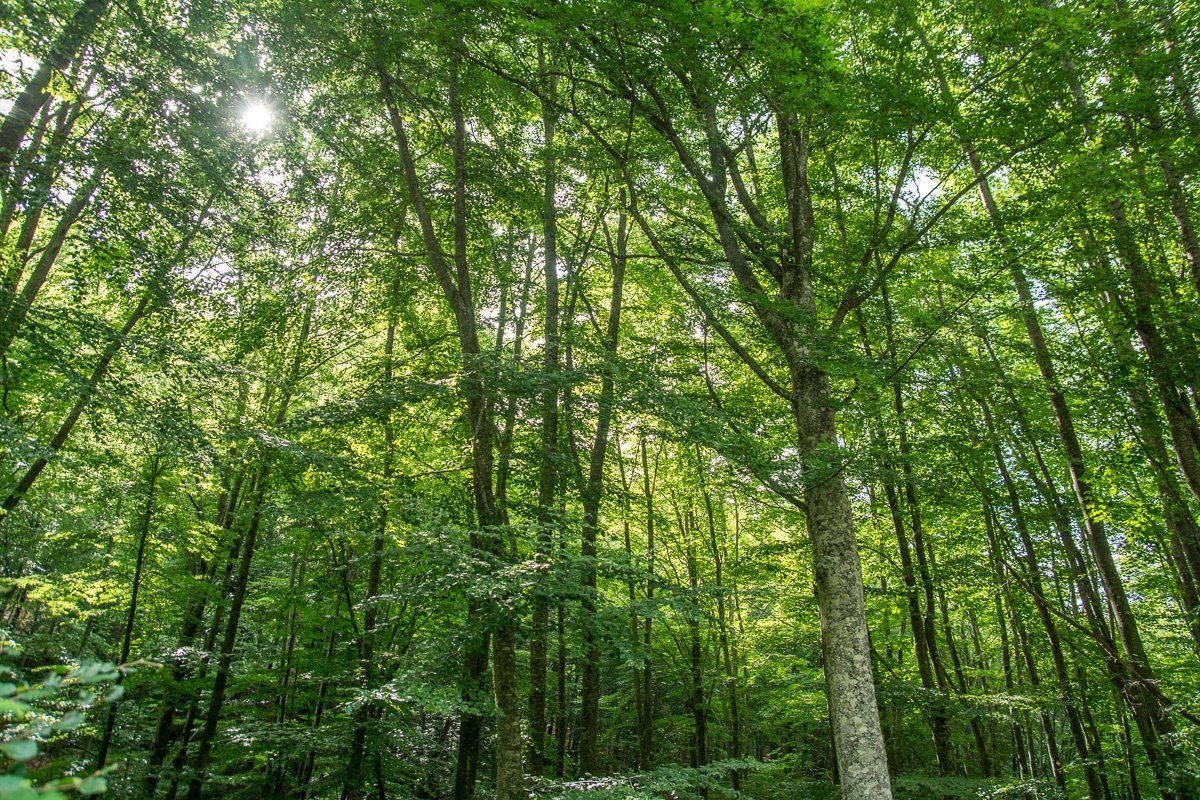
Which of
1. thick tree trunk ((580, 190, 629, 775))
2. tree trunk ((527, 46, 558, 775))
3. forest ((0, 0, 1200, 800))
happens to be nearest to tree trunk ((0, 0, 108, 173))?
forest ((0, 0, 1200, 800))

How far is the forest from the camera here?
531 centimetres

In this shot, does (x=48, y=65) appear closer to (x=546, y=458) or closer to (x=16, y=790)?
(x=546, y=458)

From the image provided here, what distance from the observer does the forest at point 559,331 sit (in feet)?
17.4

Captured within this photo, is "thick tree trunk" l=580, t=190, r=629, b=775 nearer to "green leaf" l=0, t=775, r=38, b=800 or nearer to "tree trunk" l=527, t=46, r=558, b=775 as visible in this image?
"tree trunk" l=527, t=46, r=558, b=775

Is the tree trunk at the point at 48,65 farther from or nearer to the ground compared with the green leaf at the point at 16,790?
farther from the ground

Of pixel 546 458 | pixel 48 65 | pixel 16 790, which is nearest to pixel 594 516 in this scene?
pixel 546 458

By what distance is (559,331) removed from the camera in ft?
27.4

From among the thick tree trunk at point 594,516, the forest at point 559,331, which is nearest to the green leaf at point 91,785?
the forest at point 559,331

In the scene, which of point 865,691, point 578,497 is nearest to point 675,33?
point 578,497

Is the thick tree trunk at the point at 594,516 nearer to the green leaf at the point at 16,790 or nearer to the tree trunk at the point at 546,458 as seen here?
the tree trunk at the point at 546,458

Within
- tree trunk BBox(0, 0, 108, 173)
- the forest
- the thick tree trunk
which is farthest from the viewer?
the thick tree trunk

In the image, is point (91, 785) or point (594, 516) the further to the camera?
point (594, 516)

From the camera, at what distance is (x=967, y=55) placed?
19.4ft

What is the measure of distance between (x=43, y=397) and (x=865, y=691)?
41.8 feet
